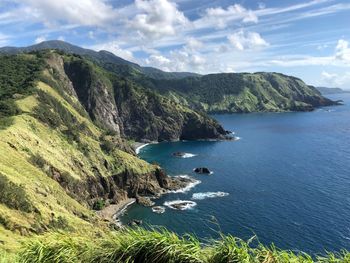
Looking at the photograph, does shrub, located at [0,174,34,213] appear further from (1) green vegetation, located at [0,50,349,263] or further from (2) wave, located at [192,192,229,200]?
Result: (2) wave, located at [192,192,229,200]

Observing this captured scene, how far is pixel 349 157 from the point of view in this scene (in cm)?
17150

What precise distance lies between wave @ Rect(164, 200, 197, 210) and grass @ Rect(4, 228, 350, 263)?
333 feet

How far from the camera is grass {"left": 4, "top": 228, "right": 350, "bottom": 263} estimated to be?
13.0 metres

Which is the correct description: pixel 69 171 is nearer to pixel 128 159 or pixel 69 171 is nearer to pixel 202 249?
pixel 128 159

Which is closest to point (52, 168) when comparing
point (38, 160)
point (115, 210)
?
point (38, 160)

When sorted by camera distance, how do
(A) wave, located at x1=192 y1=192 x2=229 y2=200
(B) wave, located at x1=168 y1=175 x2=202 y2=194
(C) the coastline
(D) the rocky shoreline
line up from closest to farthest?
(C) the coastline → (D) the rocky shoreline → (A) wave, located at x1=192 y1=192 x2=229 y2=200 → (B) wave, located at x1=168 y1=175 x2=202 y2=194

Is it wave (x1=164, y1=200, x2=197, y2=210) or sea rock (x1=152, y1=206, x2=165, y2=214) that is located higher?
wave (x1=164, y1=200, x2=197, y2=210)

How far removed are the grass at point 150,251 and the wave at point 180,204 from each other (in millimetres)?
101537

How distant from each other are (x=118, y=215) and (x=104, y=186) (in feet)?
47.1

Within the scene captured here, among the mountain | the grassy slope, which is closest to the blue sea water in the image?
the mountain

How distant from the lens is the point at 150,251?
1418cm

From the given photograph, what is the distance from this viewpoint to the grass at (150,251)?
42.7 feet

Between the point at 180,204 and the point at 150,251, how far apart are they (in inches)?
4193

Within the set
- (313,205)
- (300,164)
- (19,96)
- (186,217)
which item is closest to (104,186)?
(186,217)
